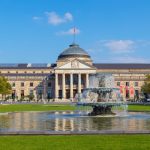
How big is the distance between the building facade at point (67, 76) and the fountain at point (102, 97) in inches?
3954

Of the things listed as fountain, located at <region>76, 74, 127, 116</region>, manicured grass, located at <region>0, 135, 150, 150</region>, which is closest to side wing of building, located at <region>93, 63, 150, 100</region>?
fountain, located at <region>76, 74, 127, 116</region>

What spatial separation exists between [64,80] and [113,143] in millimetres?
133799

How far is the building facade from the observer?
6014 inches

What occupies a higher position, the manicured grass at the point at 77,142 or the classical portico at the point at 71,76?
the classical portico at the point at 71,76

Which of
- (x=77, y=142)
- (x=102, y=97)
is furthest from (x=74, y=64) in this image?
(x=77, y=142)

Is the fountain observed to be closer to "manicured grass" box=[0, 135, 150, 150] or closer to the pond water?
the pond water

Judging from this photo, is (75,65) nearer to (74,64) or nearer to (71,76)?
(74,64)

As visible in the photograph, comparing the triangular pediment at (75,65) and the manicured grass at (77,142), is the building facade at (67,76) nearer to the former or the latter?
the triangular pediment at (75,65)

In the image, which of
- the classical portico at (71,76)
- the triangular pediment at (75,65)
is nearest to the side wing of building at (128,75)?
→ the classical portico at (71,76)

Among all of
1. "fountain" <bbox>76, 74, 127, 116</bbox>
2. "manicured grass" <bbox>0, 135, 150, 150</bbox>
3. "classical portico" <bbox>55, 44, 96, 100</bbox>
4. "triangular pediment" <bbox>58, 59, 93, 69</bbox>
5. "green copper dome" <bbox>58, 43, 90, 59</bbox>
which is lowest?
"manicured grass" <bbox>0, 135, 150, 150</bbox>

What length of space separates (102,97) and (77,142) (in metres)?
26.3

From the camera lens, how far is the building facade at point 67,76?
153 m

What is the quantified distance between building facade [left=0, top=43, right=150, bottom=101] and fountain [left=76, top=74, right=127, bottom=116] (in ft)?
330

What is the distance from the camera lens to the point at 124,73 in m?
166
